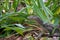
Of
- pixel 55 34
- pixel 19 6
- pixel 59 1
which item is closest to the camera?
pixel 55 34

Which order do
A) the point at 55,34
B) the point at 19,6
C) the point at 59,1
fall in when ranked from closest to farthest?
the point at 55,34 < the point at 59,1 < the point at 19,6

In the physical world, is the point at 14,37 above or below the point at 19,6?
below

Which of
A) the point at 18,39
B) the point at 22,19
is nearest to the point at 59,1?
the point at 22,19

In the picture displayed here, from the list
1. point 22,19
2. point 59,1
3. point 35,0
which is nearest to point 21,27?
point 22,19

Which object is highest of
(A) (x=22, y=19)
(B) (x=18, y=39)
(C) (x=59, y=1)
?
(C) (x=59, y=1)

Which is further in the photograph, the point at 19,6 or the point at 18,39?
the point at 19,6

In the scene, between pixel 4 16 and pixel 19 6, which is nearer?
pixel 4 16

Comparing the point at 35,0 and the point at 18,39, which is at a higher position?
the point at 35,0

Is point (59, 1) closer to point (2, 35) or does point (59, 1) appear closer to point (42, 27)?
point (42, 27)

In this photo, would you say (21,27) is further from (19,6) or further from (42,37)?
(19,6)
